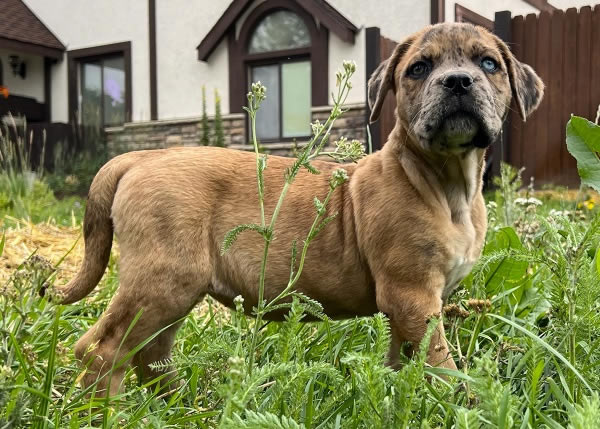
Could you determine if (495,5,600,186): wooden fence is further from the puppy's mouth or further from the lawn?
the puppy's mouth

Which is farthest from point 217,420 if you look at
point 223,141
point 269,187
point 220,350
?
point 223,141

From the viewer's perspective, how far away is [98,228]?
2.73 meters

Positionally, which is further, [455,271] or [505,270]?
[505,270]

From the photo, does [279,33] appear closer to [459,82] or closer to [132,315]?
[459,82]

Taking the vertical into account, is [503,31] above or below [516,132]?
above

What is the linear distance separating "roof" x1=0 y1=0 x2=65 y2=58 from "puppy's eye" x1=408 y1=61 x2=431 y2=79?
16.2m

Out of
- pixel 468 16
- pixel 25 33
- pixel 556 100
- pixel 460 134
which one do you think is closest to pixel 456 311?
pixel 460 134

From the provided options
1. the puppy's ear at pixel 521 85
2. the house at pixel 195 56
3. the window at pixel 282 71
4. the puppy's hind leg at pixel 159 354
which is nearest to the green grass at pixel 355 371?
the puppy's hind leg at pixel 159 354

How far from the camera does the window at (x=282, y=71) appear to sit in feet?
46.5

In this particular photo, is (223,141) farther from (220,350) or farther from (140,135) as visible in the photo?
(220,350)

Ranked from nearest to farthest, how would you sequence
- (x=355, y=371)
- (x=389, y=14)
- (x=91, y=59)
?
(x=355, y=371) → (x=389, y=14) → (x=91, y=59)

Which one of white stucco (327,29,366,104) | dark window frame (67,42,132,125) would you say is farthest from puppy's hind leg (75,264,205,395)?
dark window frame (67,42,132,125)

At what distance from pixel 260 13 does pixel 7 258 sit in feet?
35.9

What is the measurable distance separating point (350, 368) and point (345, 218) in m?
0.91
